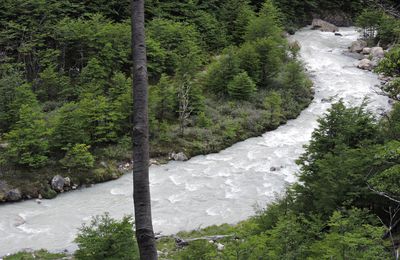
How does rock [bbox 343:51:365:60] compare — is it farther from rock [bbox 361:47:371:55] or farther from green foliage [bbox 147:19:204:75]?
green foliage [bbox 147:19:204:75]

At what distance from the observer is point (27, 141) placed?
16.9 metres

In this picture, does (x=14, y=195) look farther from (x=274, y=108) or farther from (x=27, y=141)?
(x=274, y=108)

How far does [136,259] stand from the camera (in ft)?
29.1

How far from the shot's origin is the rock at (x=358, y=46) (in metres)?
34.6

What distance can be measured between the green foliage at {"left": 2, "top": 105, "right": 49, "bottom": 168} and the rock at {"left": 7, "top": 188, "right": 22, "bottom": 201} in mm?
1278

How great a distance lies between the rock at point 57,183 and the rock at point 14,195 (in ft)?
4.24

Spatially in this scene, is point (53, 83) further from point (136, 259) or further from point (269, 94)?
point (136, 259)

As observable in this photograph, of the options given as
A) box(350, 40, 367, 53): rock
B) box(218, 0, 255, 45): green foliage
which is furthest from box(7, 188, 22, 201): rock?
box(350, 40, 367, 53): rock

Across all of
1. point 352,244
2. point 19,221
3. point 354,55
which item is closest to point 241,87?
point 19,221

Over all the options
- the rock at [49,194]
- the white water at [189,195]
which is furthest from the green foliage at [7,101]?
the white water at [189,195]

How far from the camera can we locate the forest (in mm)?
8734

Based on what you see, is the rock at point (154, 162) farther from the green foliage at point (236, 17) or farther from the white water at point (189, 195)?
the green foliage at point (236, 17)

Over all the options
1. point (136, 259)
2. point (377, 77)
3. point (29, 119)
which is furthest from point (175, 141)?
point (377, 77)

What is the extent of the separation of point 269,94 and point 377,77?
8.56m
